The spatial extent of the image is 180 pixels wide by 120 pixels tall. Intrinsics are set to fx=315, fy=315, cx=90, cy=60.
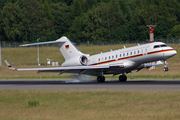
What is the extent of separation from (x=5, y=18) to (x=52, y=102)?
4171 inches

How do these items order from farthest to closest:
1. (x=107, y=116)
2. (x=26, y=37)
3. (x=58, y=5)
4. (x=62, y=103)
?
(x=58, y=5)
(x=26, y=37)
(x=62, y=103)
(x=107, y=116)

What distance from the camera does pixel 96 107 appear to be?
16.1 meters

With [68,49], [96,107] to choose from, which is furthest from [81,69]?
[96,107]

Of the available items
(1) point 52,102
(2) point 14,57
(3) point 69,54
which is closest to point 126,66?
(3) point 69,54

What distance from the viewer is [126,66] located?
31984mm

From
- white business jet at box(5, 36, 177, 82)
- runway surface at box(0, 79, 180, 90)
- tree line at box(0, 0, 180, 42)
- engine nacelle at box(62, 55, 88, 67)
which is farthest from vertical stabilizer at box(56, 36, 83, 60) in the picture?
tree line at box(0, 0, 180, 42)

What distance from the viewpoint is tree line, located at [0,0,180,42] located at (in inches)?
4119

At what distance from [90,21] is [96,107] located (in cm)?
9656

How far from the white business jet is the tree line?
6564cm

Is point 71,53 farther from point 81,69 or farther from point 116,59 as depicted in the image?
point 116,59

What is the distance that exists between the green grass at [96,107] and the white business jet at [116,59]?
1054cm

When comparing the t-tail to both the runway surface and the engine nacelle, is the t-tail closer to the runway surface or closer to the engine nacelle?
the engine nacelle

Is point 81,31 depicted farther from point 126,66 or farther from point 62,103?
point 62,103

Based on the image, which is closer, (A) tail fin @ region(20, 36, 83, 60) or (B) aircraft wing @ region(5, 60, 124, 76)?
(B) aircraft wing @ region(5, 60, 124, 76)
